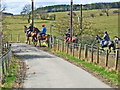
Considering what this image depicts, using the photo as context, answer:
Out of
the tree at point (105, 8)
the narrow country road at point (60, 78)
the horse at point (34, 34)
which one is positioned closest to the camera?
the narrow country road at point (60, 78)

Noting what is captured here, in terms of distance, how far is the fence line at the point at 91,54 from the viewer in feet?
58.5

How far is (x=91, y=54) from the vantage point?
21734mm

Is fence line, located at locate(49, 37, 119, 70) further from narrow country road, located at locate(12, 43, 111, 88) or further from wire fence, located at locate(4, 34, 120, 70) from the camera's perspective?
narrow country road, located at locate(12, 43, 111, 88)

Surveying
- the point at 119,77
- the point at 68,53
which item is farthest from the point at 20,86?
the point at 68,53

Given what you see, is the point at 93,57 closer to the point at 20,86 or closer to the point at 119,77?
the point at 119,77

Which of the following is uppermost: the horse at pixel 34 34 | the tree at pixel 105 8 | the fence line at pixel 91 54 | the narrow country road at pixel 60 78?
the tree at pixel 105 8

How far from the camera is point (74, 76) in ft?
53.7

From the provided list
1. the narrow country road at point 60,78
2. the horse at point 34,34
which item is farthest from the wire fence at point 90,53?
the horse at point 34,34

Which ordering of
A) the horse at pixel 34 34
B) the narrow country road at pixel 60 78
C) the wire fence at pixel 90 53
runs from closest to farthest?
the narrow country road at pixel 60 78 → the wire fence at pixel 90 53 → the horse at pixel 34 34

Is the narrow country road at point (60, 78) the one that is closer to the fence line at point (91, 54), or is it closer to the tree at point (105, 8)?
the fence line at point (91, 54)

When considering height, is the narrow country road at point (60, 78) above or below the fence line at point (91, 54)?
below

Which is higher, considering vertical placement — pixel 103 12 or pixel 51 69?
pixel 103 12

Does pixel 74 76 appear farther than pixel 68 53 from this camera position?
No

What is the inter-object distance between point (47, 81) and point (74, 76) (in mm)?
1949
